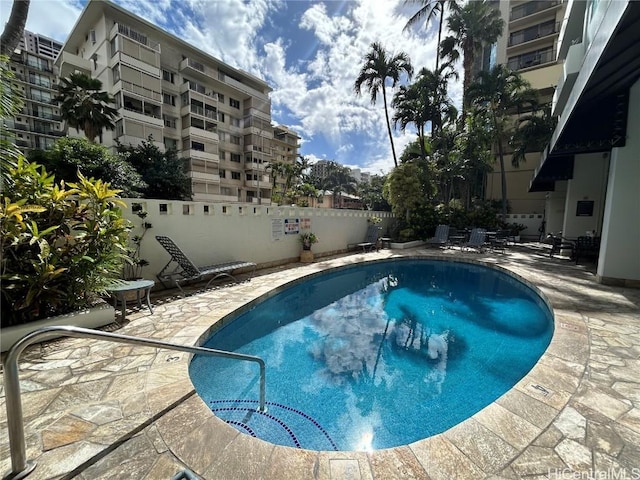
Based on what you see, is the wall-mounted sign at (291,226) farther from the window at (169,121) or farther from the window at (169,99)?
the window at (169,99)

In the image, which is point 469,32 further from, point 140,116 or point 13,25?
point 140,116

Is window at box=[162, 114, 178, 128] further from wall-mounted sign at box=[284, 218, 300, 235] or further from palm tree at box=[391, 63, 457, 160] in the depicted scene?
wall-mounted sign at box=[284, 218, 300, 235]

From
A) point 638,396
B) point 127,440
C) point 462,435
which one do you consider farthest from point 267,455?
point 638,396

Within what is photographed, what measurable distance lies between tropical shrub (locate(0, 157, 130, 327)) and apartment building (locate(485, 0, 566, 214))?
25.4m

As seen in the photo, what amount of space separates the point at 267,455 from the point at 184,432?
Result: 711 millimetres

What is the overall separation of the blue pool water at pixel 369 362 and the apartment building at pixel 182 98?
23.8m

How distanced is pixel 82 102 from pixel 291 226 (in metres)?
14.3

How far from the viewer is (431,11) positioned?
1769 centimetres

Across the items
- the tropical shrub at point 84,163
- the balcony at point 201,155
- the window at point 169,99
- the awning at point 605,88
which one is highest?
the window at point 169,99

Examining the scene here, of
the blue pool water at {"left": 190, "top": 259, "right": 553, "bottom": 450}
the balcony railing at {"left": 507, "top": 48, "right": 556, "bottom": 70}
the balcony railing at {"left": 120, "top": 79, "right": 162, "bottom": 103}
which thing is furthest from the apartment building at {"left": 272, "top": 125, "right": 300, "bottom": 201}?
the blue pool water at {"left": 190, "top": 259, "right": 553, "bottom": 450}

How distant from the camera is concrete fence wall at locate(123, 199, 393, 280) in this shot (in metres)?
6.06

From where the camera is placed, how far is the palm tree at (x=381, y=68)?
16656 mm

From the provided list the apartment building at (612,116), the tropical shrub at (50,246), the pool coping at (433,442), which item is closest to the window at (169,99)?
the tropical shrub at (50,246)

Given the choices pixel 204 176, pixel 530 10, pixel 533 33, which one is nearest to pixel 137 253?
pixel 204 176
